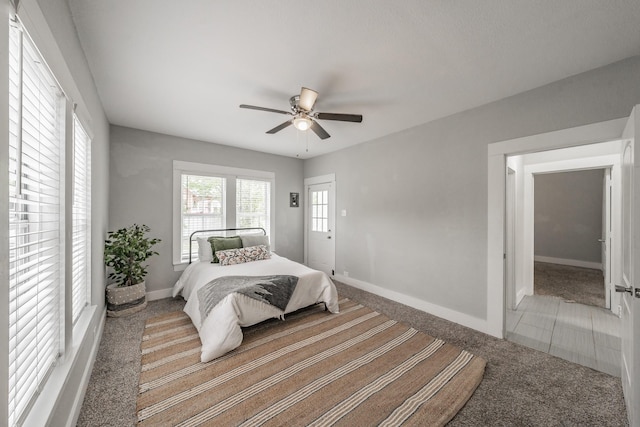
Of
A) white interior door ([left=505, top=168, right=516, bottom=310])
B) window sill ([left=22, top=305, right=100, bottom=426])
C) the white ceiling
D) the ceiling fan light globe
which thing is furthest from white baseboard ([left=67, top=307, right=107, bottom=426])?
white interior door ([left=505, top=168, right=516, bottom=310])

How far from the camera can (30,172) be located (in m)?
1.11

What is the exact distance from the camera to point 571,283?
463 centimetres

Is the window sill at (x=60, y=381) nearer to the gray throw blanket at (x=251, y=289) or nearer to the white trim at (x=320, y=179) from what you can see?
the gray throw blanket at (x=251, y=289)

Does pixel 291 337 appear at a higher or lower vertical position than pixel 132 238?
lower

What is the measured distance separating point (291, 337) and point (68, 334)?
69.8 inches

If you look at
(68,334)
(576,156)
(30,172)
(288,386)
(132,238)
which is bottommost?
(288,386)

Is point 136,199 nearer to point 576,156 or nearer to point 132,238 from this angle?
point 132,238

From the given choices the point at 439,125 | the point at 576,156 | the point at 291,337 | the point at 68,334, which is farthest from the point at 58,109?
the point at 576,156

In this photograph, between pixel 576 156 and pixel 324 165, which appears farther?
pixel 324 165

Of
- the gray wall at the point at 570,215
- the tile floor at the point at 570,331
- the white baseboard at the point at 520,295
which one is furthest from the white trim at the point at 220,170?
the gray wall at the point at 570,215

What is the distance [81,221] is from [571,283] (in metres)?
7.22

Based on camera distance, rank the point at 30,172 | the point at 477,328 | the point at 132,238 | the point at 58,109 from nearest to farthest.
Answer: the point at 30,172
the point at 58,109
the point at 477,328
the point at 132,238

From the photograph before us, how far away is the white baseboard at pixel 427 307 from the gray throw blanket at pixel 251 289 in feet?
5.31

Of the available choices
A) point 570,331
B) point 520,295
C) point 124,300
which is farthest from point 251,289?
point 520,295
